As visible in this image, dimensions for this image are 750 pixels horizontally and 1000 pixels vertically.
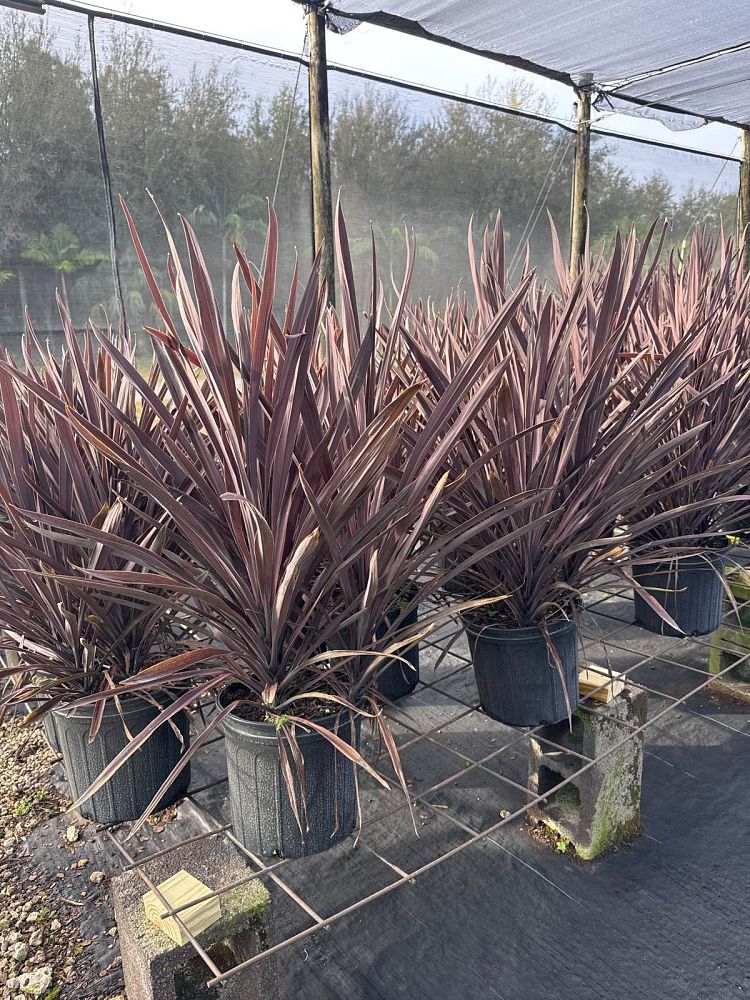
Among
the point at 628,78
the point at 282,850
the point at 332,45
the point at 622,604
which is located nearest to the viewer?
the point at 282,850

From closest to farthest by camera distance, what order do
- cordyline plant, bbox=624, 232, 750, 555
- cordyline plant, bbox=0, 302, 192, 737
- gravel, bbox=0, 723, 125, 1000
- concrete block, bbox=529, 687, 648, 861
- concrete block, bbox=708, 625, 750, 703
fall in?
cordyline plant, bbox=0, 302, 192, 737
gravel, bbox=0, 723, 125, 1000
concrete block, bbox=529, 687, 648, 861
cordyline plant, bbox=624, 232, 750, 555
concrete block, bbox=708, 625, 750, 703

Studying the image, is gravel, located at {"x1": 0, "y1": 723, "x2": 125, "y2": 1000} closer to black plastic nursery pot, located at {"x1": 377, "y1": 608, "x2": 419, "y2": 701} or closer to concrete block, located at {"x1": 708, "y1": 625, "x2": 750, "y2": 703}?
black plastic nursery pot, located at {"x1": 377, "y1": 608, "x2": 419, "y2": 701}

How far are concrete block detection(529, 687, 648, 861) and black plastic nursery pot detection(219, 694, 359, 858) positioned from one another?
688mm

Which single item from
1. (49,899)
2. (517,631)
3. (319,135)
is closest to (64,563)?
(517,631)

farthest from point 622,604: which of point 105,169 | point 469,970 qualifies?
point 105,169

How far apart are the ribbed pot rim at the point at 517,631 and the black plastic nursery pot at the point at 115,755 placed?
0.53 meters

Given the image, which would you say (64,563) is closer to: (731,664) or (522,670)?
(522,670)

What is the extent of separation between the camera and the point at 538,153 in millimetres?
5672

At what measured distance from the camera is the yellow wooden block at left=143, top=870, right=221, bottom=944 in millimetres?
1039

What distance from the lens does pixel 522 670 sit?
1328 millimetres

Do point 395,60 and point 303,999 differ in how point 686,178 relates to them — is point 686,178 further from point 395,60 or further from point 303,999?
point 303,999

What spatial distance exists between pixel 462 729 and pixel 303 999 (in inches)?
36.6

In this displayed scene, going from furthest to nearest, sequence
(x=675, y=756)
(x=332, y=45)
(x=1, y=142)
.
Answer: (x=332, y=45), (x=1, y=142), (x=675, y=756)

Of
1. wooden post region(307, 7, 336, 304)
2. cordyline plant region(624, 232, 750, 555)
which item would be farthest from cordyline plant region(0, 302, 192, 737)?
wooden post region(307, 7, 336, 304)
